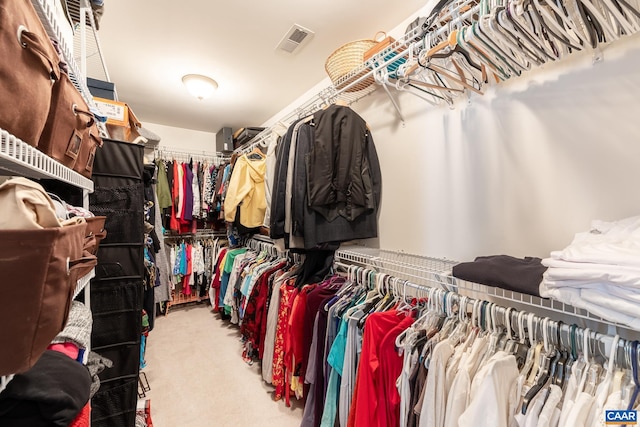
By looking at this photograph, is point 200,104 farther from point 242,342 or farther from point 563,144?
point 563,144

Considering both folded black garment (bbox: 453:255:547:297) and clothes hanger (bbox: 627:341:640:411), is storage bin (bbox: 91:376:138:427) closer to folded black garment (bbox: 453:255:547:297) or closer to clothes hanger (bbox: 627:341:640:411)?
folded black garment (bbox: 453:255:547:297)

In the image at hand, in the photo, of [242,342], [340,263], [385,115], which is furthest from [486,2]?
[242,342]

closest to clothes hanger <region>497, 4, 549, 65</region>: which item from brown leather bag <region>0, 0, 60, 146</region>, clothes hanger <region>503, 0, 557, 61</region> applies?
clothes hanger <region>503, 0, 557, 61</region>

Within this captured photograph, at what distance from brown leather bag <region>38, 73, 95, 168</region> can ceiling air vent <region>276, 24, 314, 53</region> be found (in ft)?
5.00

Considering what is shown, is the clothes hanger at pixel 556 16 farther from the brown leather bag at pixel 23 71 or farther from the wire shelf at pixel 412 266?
the brown leather bag at pixel 23 71

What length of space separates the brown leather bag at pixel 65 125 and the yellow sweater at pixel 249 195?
5.46 ft

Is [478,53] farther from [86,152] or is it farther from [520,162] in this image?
[86,152]

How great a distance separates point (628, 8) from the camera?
73cm

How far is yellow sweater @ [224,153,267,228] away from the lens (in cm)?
250

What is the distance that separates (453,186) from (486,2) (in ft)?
2.56

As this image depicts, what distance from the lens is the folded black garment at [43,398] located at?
479mm

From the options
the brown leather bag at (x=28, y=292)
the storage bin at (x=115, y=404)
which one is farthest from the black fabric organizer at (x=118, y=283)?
the brown leather bag at (x=28, y=292)

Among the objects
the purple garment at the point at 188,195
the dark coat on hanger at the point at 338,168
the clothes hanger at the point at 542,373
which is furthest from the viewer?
the purple garment at the point at 188,195

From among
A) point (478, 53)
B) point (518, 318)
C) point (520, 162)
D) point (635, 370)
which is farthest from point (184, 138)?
point (635, 370)
